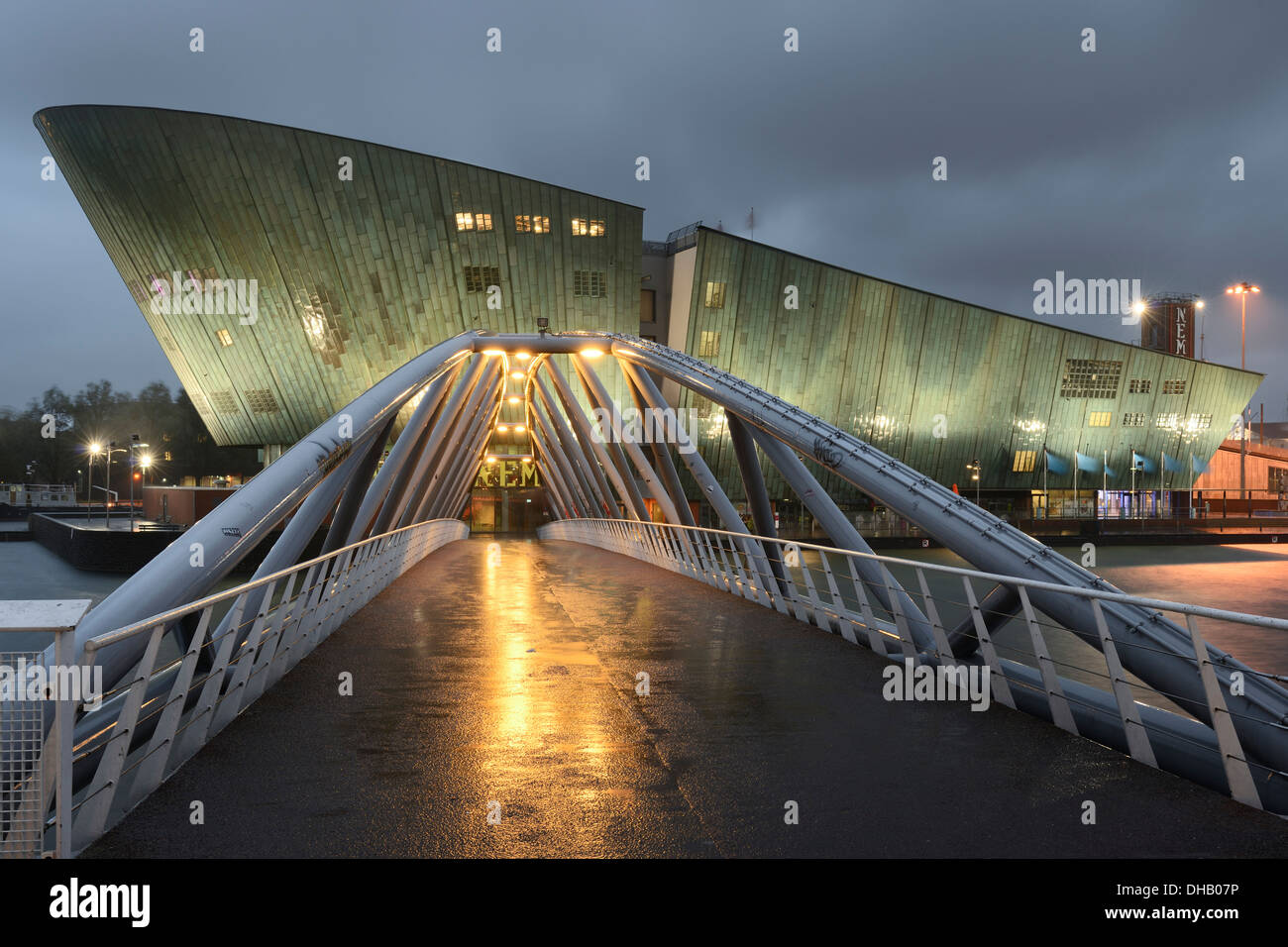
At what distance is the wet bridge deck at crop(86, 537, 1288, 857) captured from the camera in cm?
492

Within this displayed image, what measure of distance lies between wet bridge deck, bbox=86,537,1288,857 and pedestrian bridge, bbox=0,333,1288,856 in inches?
1.1

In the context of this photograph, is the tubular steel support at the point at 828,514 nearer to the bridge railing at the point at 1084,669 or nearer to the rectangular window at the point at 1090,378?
the bridge railing at the point at 1084,669

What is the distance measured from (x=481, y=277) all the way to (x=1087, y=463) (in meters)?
40.8

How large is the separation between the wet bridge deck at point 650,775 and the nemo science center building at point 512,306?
103 feet

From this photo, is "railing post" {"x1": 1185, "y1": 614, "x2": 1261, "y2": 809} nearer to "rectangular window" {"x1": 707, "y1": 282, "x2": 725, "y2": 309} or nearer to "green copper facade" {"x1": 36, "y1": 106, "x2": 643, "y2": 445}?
"green copper facade" {"x1": 36, "y1": 106, "x2": 643, "y2": 445}

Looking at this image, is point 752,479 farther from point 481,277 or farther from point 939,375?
point 939,375

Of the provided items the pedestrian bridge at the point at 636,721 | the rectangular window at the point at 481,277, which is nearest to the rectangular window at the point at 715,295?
the rectangular window at the point at 481,277

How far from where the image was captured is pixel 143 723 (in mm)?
7320

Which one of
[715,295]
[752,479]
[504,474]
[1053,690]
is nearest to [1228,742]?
[1053,690]

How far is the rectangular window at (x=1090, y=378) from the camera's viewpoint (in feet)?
197

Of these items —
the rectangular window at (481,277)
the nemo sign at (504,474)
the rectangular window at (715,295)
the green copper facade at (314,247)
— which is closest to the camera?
the green copper facade at (314,247)

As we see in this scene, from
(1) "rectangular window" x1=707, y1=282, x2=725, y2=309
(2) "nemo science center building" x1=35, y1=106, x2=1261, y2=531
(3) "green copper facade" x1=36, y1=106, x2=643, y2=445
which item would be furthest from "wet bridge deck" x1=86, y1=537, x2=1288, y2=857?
(1) "rectangular window" x1=707, y1=282, x2=725, y2=309
